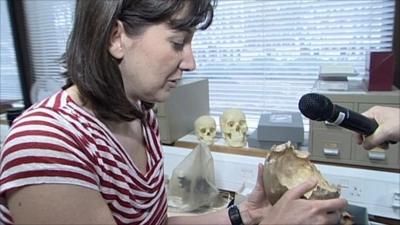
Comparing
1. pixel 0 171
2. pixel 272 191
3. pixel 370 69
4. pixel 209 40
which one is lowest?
pixel 272 191

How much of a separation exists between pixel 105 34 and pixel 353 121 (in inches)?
21.7

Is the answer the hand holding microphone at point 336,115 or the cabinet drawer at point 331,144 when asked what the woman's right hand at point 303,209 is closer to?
the hand holding microphone at point 336,115

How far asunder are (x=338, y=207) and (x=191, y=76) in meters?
1.34

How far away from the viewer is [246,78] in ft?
5.75

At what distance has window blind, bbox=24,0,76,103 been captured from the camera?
2.25 m

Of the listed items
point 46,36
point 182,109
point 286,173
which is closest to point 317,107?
point 286,173

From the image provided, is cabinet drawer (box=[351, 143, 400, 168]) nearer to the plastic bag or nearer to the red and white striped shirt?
the plastic bag

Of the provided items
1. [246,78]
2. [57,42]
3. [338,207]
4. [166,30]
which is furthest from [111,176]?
[57,42]

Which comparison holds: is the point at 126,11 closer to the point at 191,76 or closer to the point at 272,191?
the point at 272,191

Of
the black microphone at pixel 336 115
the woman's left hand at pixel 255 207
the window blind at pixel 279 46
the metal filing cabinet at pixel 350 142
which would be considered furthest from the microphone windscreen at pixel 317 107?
the window blind at pixel 279 46

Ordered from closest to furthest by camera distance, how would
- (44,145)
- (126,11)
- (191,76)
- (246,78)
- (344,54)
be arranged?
(44,145), (126,11), (344,54), (246,78), (191,76)

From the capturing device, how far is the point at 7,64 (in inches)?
102

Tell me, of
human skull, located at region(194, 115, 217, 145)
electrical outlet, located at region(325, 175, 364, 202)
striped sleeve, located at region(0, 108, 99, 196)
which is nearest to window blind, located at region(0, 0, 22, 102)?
human skull, located at region(194, 115, 217, 145)

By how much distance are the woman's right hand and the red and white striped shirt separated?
1.03 feet
